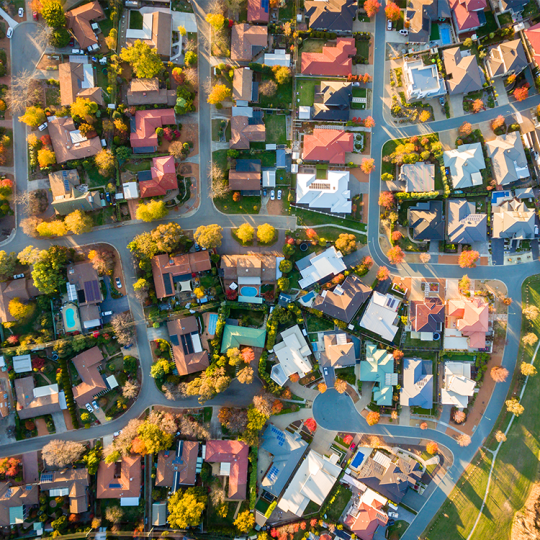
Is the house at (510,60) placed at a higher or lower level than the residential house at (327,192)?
higher

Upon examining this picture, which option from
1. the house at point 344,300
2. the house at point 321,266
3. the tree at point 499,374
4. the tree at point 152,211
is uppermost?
the tree at point 152,211

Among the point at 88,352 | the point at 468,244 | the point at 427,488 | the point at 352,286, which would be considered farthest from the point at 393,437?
the point at 88,352

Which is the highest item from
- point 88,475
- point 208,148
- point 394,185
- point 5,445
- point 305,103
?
point 305,103

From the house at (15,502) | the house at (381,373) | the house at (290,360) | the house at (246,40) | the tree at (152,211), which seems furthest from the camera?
the house at (381,373)

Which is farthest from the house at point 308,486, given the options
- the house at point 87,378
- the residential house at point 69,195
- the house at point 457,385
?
the residential house at point 69,195

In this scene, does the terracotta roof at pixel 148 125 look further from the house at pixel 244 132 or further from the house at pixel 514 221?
the house at pixel 514 221

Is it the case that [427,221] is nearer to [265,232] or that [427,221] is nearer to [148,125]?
[265,232]

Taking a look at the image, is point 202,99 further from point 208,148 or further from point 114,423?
point 114,423

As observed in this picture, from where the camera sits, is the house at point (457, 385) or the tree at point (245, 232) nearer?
the tree at point (245, 232)

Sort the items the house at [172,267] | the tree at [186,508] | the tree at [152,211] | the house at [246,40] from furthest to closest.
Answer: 1. the house at [246,40]
2. the house at [172,267]
3. the tree at [152,211]
4. the tree at [186,508]
